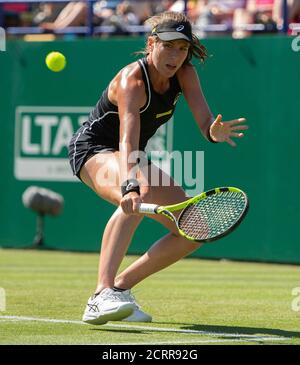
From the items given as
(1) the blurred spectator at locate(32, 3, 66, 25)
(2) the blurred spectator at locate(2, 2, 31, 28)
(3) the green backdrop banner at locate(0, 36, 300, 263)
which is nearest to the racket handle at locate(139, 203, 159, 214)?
(3) the green backdrop banner at locate(0, 36, 300, 263)

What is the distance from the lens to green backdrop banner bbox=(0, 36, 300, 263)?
1142 cm

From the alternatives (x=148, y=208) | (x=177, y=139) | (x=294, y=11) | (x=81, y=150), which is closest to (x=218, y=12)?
(x=294, y=11)

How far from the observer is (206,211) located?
5957mm

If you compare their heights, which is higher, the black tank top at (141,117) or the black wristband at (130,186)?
the black tank top at (141,117)

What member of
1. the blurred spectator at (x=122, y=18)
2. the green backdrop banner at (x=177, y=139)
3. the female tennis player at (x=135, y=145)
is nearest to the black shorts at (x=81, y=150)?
the female tennis player at (x=135, y=145)

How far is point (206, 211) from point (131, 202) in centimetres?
44

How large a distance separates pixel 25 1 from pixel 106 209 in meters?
2.89

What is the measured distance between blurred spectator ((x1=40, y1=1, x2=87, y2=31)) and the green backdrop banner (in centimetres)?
82

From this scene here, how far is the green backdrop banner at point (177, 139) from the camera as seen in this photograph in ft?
37.5

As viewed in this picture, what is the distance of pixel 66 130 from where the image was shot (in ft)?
41.5

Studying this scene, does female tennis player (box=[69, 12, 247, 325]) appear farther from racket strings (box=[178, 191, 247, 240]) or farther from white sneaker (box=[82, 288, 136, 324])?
racket strings (box=[178, 191, 247, 240])

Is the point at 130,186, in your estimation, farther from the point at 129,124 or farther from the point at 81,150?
the point at 81,150

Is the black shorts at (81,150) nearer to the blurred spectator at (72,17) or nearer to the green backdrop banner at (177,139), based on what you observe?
the green backdrop banner at (177,139)

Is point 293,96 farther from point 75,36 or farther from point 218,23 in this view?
point 75,36
